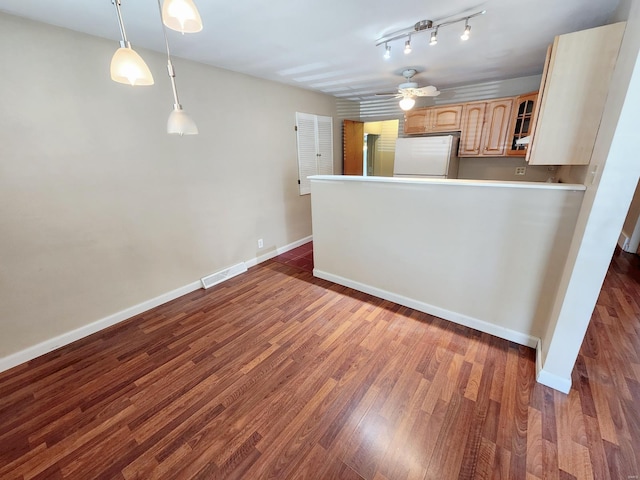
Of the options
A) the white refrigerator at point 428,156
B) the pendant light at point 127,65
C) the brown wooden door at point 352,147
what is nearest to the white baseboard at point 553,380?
the white refrigerator at point 428,156

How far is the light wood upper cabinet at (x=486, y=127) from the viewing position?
10.5 feet

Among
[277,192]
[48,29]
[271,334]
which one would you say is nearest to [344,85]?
[277,192]

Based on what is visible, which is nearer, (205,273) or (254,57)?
(254,57)

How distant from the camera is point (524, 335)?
6.64 feet

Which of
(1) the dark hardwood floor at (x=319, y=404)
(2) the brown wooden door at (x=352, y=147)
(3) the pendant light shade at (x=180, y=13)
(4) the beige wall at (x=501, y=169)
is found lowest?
(1) the dark hardwood floor at (x=319, y=404)

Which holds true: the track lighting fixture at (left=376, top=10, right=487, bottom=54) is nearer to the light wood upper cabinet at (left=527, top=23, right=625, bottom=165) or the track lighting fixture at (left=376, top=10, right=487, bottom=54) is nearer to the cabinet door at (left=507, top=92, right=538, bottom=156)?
the light wood upper cabinet at (left=527, top=23, right=625, bottom=165)

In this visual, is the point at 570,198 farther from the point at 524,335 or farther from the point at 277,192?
the point at 277,192

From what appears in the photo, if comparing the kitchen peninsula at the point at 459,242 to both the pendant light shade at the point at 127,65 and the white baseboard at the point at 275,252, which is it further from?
the pendant light shade at the point at 127,65

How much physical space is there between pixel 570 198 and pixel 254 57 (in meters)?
2.85

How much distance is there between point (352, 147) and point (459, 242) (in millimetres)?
3243

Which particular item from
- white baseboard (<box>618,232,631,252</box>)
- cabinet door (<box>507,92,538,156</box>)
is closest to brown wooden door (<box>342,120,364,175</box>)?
cabinet door (<box>507,92,538,156</box>)

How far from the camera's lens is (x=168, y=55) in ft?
3.91

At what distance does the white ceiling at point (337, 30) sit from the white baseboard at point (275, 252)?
2.31 metres

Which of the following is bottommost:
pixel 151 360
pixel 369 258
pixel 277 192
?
pixel 151 360
